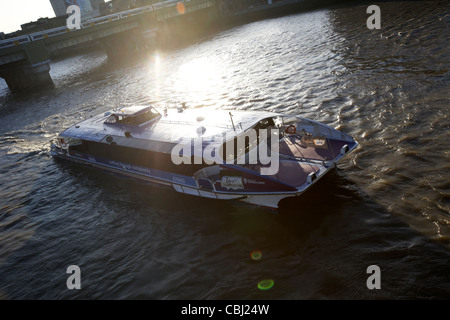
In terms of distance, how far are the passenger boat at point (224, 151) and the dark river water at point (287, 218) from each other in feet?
4.56

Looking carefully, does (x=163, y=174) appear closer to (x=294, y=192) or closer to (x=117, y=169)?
(x=117, y=169)

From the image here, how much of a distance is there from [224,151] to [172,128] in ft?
14.8

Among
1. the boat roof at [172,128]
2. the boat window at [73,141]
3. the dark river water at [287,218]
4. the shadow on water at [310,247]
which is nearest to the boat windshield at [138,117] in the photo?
the boat roof at [172,128]

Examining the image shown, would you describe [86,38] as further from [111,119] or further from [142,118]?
[142,118]

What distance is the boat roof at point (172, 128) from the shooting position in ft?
51.4

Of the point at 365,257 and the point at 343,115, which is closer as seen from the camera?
the point at 365,257

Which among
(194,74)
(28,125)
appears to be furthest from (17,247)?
(194,74)

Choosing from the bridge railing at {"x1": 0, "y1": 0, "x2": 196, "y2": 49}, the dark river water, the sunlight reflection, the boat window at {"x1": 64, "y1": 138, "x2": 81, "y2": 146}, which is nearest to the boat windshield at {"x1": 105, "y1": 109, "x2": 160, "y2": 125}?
the boat window at {"x1": 64, "y1": 138, "x2": 81, "y2": 146}

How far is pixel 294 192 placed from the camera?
1273cm

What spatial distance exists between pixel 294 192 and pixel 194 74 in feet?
114

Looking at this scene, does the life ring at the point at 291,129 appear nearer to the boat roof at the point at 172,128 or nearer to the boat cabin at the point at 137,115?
the boat roof at the point at 172,128

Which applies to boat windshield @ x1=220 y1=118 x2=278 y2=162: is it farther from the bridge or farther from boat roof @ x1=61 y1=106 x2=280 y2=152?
the bridge
